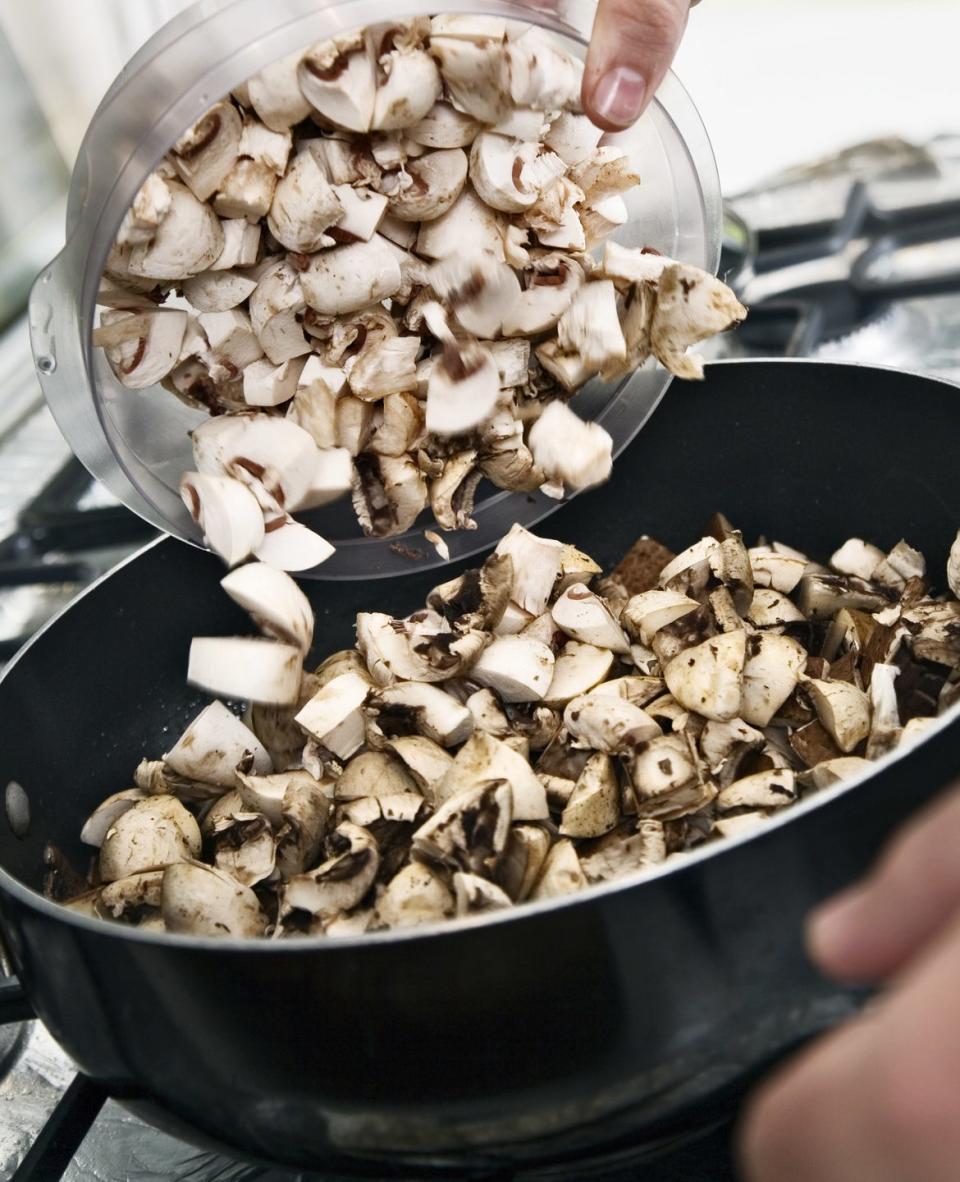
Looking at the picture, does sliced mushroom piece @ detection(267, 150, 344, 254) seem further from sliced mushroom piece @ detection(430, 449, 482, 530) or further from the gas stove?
the gas stove

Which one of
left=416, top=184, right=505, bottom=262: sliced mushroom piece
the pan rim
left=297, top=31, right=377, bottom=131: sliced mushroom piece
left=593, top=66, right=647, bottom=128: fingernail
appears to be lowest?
the pan rim

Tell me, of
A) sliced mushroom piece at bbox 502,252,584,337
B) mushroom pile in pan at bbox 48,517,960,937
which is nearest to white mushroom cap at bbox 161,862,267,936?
mushroom pile in pan at bbox 48,517,960,937

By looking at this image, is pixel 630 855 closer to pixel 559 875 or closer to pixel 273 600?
pixel 559 875

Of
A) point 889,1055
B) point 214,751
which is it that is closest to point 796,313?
point 214,751

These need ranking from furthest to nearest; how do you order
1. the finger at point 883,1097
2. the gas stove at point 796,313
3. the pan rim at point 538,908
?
the gas stove at point 796,313
the pan rim at point 538,908
the finger at point 883,1097

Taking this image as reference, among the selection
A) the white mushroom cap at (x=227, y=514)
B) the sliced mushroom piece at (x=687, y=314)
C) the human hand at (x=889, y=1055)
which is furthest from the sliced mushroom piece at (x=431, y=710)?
the human hand at (x=889, y=1055)

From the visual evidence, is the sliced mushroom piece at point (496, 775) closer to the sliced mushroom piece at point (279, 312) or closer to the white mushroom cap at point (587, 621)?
the white mushroom cap at point (587, 621)
